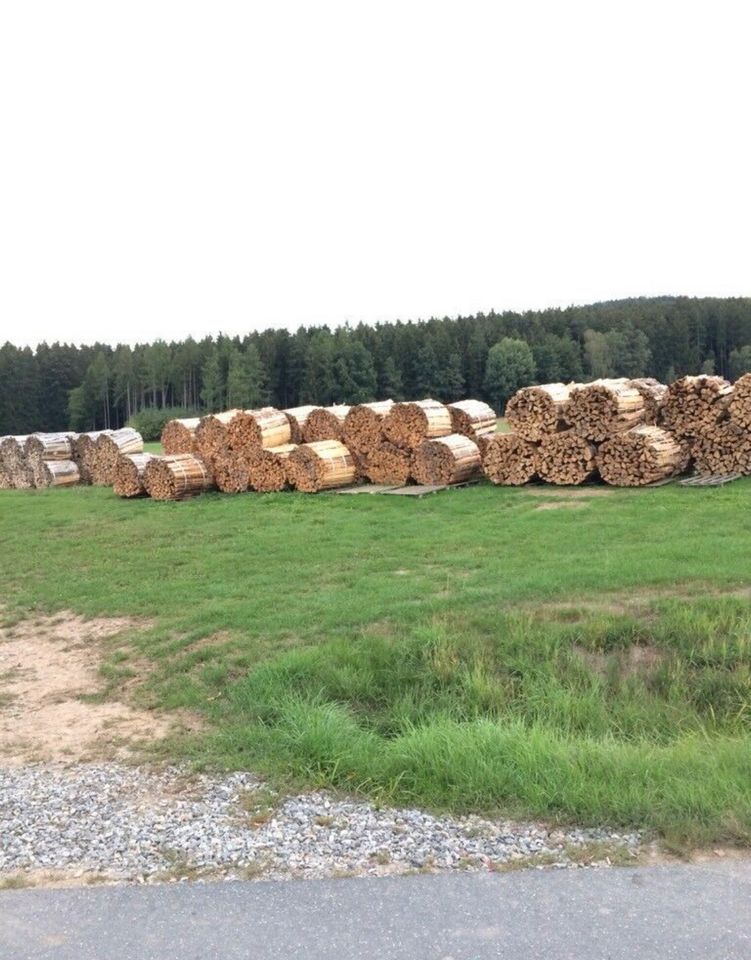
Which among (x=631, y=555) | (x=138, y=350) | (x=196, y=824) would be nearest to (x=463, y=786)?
(x=196, y=824)

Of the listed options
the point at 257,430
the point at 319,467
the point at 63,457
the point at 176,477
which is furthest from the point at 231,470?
the point at 63,457

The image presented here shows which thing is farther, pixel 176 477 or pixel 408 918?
pixel 176 477

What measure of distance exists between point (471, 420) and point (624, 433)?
435 centimetres

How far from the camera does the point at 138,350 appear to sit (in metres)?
87.0

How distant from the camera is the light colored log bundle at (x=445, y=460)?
2008cm

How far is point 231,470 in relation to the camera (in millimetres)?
22141

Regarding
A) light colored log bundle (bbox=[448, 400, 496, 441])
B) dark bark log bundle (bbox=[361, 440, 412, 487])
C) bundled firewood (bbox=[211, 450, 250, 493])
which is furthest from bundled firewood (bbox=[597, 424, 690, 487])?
bundled firewood (bbox=[211, 450, 250, 493])

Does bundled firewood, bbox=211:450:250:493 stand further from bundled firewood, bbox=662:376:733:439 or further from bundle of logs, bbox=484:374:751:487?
bundled firewood, bbox=662:376:733:439

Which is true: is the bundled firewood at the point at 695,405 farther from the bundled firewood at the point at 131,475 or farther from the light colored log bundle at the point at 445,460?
the bundled firewood at the point at 131,475

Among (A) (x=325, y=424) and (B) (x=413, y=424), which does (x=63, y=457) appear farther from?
(B) (x=413, y=424)

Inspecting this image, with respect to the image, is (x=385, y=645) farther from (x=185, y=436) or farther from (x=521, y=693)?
(x=185, y=436)

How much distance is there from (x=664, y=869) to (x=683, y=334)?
259 feet

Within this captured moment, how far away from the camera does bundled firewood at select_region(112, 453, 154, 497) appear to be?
2259 centimetres

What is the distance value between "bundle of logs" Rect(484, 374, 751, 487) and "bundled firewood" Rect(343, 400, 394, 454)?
2.92 meters
